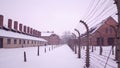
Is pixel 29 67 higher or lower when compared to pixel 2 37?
lower

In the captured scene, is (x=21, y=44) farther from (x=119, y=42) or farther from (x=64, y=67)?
(x=119, y=42)

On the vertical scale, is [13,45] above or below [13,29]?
below

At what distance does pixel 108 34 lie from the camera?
48.4 meters

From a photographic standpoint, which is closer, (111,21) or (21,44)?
(21,44)

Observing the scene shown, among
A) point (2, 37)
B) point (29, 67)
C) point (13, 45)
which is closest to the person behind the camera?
point (29, 67)

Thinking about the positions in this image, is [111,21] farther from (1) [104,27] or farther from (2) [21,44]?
(2) [21,44]

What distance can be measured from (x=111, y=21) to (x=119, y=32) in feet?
162

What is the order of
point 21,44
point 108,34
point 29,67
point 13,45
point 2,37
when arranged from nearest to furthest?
point 29,67, point 2,37, point 13,45, point 21,44, point 108,34

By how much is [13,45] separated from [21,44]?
5.58m

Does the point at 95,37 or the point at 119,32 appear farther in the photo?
the point at 95,37

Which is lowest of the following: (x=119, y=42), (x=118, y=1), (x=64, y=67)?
(x=64, y=67)

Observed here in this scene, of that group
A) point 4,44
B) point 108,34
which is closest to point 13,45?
point 4,44

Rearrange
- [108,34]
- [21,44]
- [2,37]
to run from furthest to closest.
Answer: [108,34] → [21,44] → [2,37]

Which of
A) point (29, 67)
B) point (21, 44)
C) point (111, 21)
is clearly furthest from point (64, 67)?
point (111, 21)
